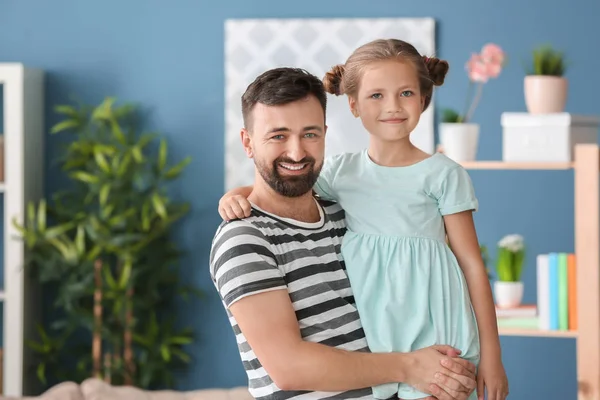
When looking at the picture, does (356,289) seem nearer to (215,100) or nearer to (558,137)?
(558,137)

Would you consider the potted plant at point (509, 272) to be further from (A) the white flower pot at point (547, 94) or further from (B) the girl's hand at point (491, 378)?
(B) the girl's hand at point (491, 378)

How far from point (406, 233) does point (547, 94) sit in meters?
1.77

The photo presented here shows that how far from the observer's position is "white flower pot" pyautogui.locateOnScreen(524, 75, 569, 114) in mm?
3355

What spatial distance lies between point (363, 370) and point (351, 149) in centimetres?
257

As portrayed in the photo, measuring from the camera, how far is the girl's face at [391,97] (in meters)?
1.79

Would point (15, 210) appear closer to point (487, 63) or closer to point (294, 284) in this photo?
point (487, 63)

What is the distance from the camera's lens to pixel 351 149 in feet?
13.6

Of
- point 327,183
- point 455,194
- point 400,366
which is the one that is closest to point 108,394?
point 327,183

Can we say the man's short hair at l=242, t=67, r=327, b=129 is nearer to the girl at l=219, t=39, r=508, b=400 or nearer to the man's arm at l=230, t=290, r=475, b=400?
the girl at l=219, t=39, r=508, b=400

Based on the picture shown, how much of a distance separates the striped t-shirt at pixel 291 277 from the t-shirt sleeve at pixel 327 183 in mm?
123

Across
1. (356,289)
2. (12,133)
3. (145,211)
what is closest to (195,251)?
(145,211)

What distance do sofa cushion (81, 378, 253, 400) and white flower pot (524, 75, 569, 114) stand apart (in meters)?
1.53

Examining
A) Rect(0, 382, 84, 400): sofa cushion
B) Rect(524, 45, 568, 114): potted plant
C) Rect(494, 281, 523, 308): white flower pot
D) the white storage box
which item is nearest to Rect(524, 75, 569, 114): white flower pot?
Rect(524, 45, 568, 114): potted plant

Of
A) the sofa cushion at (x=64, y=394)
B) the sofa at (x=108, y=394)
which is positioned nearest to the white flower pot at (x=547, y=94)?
the sofa at (x=108, y=394)
